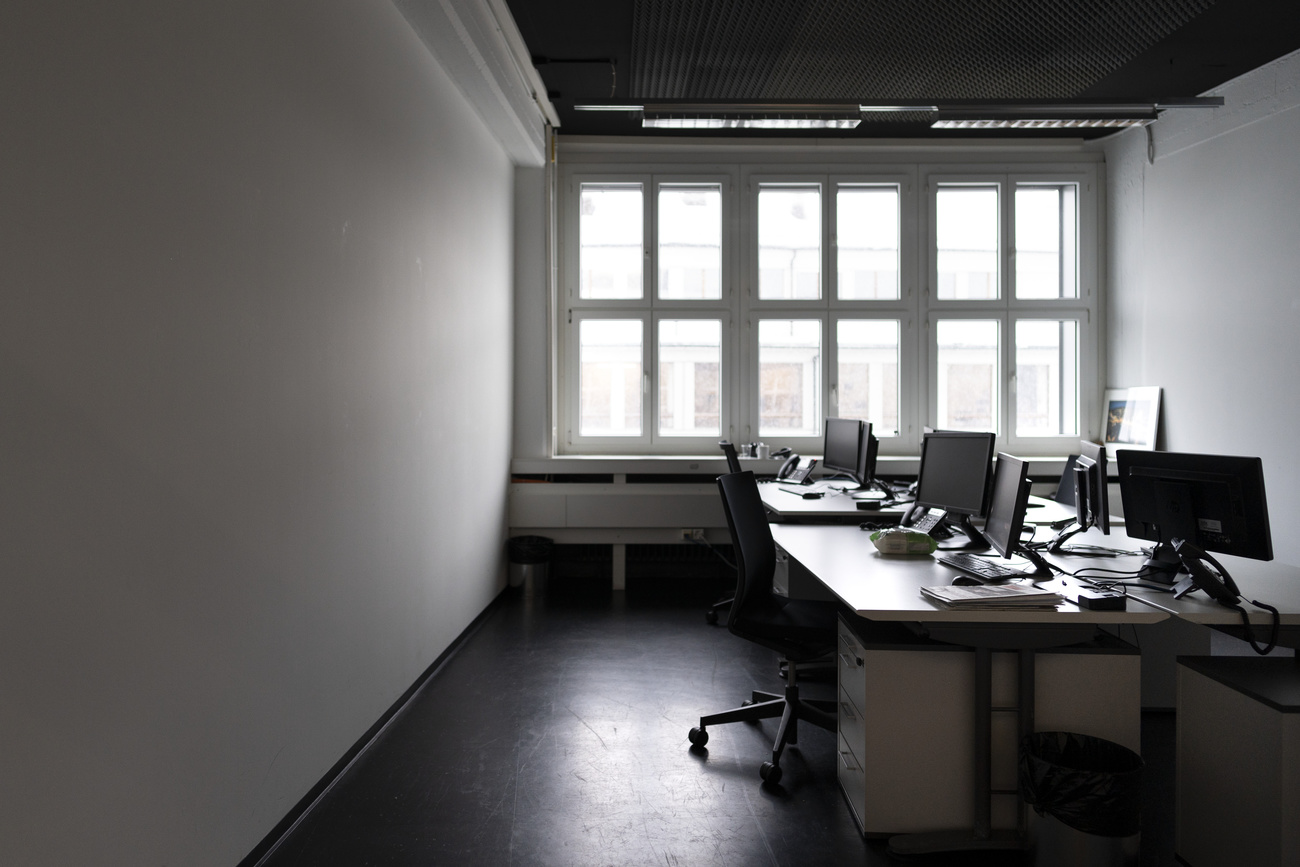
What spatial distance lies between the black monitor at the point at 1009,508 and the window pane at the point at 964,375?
10.6 ft

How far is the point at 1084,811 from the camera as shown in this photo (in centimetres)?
200

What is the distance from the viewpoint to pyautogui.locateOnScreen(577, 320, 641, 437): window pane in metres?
6.23

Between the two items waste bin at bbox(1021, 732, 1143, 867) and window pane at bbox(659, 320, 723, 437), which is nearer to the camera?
waste bin at bbox(1021, 732, 1143, 867)

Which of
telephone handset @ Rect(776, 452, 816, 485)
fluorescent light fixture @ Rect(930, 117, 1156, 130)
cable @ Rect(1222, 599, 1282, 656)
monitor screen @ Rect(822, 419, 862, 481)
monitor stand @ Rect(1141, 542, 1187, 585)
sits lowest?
cable @ Rect(1222, 599, 1282, 656)

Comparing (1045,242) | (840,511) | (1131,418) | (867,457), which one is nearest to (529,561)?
(840,511)

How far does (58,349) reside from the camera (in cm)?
149

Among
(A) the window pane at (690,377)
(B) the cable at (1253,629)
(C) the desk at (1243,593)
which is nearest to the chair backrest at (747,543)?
(C) the desk at (1243,593)

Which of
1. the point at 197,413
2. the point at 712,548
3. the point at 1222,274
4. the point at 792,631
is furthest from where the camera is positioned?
the point at 712,548

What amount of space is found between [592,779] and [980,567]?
1.61 meters

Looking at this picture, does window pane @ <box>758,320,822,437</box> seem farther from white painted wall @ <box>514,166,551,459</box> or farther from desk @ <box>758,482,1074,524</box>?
white painted wall @ <box>514,166,551,459</box>

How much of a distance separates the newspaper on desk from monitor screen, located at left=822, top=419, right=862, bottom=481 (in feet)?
8.90

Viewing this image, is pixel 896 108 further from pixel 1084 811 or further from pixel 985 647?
pixel 1084 811

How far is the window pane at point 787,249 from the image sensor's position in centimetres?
620

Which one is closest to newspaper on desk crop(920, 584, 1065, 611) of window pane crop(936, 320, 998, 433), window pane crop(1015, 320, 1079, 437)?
window pane crop(936, 320, 998, 433)
